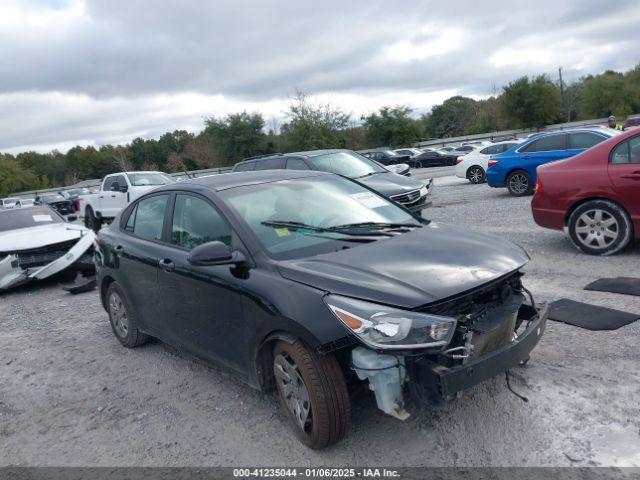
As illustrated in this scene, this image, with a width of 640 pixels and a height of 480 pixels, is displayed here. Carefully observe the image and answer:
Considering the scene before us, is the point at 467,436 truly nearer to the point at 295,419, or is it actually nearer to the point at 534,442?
the point at 534,442

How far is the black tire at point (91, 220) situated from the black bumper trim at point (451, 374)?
17332 millimetres

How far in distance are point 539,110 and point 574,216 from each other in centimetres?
5784

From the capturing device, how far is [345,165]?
1162 centimetres

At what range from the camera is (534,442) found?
3.18 metres

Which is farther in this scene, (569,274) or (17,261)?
(17,261)

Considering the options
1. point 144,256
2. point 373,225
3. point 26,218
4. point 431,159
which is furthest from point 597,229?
point 431,159

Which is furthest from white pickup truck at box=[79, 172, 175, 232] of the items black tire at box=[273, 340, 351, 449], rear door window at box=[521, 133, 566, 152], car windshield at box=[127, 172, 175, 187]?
black tire at box=[273, 340, 351, 449]

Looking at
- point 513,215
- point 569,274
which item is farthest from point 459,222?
point 569,274

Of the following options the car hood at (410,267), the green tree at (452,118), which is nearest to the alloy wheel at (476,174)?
the car hood at (410,267)

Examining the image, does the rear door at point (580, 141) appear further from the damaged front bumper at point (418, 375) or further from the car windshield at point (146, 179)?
the damaged front bumper at point (418, 375)

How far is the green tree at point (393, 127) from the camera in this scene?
205 feet

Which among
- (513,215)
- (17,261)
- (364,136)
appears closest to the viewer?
(17,261)

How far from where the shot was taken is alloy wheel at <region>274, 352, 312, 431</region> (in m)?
3.29

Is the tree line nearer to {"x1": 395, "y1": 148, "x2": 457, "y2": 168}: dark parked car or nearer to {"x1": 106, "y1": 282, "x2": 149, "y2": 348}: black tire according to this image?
{"x1": 395, "y1": 148, "x2": 457, "y2": 168}: dark parked car
